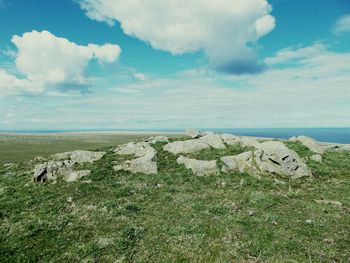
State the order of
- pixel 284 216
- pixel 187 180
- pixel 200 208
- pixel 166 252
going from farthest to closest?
pixel 187 180, pixel 200 208, pixel 284 216, pixel 166 252

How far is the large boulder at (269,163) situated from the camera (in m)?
27.0

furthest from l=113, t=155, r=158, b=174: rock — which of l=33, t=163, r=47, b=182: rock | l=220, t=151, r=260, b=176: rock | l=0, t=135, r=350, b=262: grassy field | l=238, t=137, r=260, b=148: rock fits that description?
l=238, t=137, r=260, b=148: rock

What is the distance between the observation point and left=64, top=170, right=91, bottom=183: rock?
2503 cm

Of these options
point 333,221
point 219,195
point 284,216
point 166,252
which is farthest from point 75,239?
point 333,221

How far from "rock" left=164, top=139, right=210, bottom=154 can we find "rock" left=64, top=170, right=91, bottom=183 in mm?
10766

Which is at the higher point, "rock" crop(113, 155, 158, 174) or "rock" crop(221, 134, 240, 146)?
"rock" crop(221, 134, 240, 146)

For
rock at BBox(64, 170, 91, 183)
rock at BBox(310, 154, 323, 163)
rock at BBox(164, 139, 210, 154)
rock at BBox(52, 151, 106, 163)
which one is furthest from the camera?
rock at BBox(164, 139, 210, 154)

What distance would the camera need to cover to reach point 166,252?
13922 millimetres

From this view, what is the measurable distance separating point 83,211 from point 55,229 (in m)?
2.52

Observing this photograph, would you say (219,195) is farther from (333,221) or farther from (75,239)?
(75,239)

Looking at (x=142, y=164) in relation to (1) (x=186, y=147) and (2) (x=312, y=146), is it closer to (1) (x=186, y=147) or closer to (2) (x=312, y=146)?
(1) (x=186, y=147)

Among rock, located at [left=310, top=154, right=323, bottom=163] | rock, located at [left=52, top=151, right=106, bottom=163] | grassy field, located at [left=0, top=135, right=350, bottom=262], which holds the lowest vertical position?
grassy field, located at [left=0, top=135, right=350, bottom=262]

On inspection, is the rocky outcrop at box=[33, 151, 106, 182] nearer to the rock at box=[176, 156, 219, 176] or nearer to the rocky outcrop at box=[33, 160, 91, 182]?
the rocky outcrop at box=[33, 160, 91, 182]

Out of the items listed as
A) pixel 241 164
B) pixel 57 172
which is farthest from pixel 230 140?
pixel 57 172
